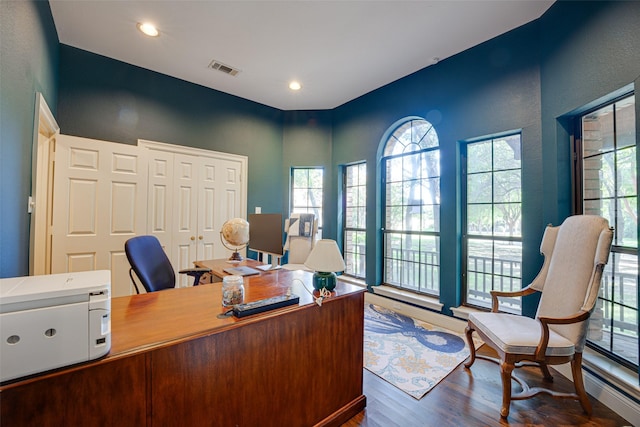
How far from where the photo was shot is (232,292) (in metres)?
1.45

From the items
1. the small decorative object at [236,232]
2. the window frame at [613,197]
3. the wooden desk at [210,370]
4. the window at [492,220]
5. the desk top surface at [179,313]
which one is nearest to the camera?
the wooden desk at [210,370]

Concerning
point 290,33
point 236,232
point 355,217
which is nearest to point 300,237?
point 355,217

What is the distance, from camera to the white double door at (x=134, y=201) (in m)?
2.86

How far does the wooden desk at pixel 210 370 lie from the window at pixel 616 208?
1.89 metres

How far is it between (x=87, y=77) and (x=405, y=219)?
4114 mm

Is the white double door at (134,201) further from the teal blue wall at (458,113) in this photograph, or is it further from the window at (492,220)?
the window at (492,220)

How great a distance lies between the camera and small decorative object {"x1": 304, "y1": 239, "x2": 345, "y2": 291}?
5.32 feet

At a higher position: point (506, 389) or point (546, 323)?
point (546, 323)

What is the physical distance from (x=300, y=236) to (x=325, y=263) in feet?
7.51

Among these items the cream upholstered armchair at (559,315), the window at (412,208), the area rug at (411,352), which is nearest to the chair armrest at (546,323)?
the cream upholstered armchair at (559,315)

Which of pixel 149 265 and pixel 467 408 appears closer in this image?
pixel 467 408

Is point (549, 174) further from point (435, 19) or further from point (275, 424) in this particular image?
point (275, 424)

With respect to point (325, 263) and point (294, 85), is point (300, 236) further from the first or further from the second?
point (325, 263)

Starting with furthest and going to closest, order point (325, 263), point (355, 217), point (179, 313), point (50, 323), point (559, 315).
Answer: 1. point (355, 217)
2. point (559, 315)
3. point (325, 263)
4. point (179, 313)
5. point (50, 323)
